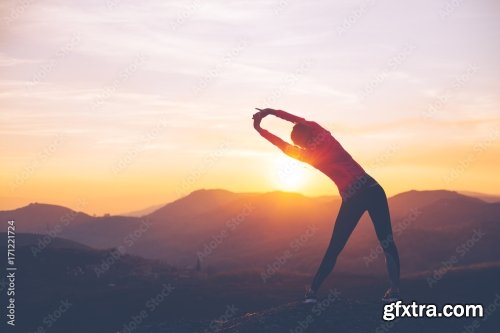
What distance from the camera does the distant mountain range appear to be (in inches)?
1751

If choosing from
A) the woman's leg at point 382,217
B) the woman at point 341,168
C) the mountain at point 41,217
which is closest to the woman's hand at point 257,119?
the woman at point 341,168

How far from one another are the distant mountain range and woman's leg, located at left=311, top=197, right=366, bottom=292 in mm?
20950

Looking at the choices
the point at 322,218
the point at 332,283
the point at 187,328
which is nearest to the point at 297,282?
the point at 332,283

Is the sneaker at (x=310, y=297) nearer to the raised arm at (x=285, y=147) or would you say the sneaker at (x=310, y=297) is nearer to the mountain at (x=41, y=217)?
the raised arm at (x=285, y=147)

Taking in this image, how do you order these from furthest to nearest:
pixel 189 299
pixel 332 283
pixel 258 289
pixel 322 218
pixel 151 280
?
pixel 322 218 < pixel 151 280 < pixel 332 283 < pixel 258 289 < pixel 189 299

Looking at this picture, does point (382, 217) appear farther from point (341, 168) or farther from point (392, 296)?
point (392, 296)

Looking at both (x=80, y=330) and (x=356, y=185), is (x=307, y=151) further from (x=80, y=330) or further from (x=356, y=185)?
(x=80, y=330)

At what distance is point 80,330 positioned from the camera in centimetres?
2252

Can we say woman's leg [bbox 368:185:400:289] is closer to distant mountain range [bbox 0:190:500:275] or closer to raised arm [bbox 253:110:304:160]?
raised arm [bbox 253:110:304:160]

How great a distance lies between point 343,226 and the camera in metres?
11.7

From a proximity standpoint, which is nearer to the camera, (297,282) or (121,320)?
(121,320)

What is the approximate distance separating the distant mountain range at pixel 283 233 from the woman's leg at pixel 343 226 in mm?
20950

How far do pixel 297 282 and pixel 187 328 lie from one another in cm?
1454

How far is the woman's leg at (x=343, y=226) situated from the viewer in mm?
11516
